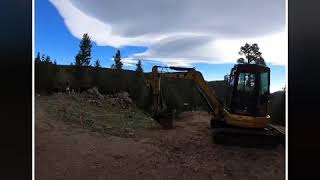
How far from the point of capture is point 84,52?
3.88 metres

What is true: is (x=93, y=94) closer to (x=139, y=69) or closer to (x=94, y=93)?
(x=94, y=93)

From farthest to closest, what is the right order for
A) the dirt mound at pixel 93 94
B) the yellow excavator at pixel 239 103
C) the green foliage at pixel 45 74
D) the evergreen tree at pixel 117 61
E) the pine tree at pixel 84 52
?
the dirt mound at pixel 93 94 → the yellow excavator at pixel 239 103 → the evergreen tree at pixel 117 61 → the pine tree at pixel 84 52 → the green foliage at pixel 45 74

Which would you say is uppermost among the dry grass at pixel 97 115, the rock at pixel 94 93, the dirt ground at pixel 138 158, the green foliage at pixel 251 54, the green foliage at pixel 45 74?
the green foliage at pixel 251 54

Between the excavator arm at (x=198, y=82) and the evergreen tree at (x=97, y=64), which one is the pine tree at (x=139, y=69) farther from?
the evergreen tree at (x=97, y=64)

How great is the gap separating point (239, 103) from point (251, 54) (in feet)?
4.04

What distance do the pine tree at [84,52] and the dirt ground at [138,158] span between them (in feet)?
2.08

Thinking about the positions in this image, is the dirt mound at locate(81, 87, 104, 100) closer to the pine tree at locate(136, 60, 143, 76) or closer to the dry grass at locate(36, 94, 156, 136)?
the dry grass at locate(36, 94, 156, 136)

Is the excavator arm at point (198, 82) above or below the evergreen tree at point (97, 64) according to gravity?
below

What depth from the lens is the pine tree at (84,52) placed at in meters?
3.82

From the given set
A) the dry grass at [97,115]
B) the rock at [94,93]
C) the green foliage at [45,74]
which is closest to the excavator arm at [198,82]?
the dry grass at [97,115]

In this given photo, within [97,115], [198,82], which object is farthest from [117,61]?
[97,115]

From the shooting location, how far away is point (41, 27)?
3541 millimetres

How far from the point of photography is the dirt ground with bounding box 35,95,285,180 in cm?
382

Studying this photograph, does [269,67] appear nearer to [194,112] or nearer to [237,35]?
[237,35]
